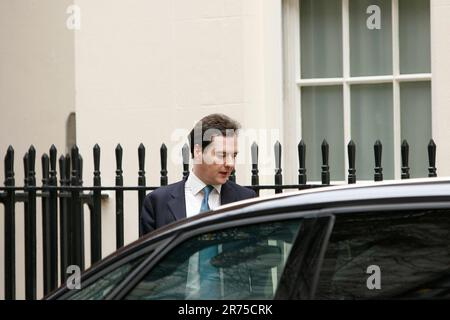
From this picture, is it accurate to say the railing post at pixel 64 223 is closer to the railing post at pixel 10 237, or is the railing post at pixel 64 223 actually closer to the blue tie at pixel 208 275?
the railing post at pixel 10 237

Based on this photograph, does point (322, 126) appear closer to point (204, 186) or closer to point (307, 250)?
point (204, 186)

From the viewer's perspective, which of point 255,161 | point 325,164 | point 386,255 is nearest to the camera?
point 386,255

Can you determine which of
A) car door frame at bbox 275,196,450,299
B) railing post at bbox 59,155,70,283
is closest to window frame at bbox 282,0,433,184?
railing post at bbox 59,155,70,283

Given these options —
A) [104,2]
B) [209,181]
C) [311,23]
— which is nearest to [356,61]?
[311,23]

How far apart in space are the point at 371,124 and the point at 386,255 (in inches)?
222

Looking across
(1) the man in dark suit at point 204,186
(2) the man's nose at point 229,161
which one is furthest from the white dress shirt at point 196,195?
(2) the man's nose at point 229,161

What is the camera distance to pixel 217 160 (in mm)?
6191

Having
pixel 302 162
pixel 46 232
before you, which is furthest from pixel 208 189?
pixel 46 232

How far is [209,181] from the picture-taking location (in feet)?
20.3

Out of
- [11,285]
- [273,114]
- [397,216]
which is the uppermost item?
[273,114]

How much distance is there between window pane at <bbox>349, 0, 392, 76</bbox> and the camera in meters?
9.29

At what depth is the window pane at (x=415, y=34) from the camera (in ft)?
30.2
